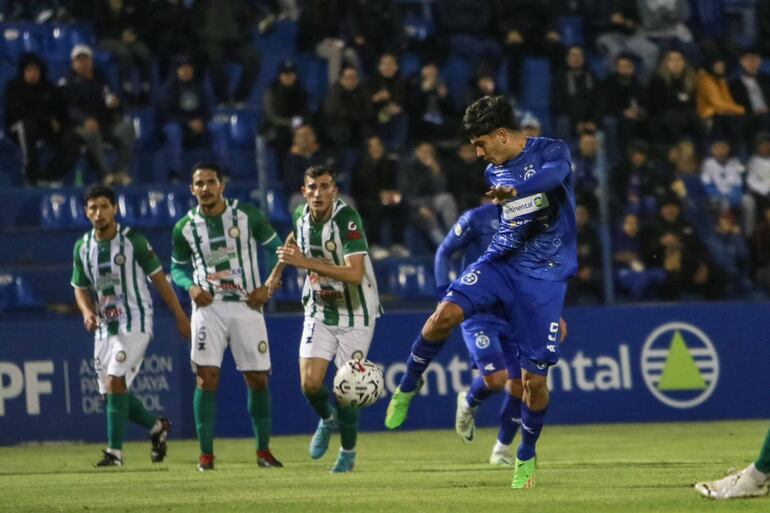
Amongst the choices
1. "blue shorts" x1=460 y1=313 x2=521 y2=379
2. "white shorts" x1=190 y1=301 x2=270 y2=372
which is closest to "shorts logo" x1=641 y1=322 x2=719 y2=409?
"blue shorts" x1=460 y1=313 x2=521 y2=379

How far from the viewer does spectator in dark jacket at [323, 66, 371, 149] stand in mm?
18469

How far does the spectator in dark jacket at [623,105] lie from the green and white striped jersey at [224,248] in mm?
7653

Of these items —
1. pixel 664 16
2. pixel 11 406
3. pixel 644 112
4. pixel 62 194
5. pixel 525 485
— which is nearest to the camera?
pixel 525 485

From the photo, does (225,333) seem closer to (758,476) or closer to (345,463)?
(345,463)

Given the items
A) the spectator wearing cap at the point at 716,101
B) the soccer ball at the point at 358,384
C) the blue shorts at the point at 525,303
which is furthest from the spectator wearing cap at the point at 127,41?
the blue shorts at the point at 525,303

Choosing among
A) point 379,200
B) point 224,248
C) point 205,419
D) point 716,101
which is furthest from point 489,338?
point 716,101

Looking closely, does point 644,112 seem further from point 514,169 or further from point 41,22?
point 514,169

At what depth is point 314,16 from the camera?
20.4m

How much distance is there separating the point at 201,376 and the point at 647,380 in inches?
242

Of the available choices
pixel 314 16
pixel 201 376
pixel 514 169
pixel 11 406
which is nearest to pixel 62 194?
pixel 11 406

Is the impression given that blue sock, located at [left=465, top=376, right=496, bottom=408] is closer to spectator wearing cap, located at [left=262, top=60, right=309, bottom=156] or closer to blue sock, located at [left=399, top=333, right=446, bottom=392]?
blue sock, located at [left=399, top=333, right=446, bottom=392]

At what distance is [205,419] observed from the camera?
11992 millimetres

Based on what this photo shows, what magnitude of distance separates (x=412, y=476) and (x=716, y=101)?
11.0 m

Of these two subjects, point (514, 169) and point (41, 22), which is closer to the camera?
point (514, 169)
